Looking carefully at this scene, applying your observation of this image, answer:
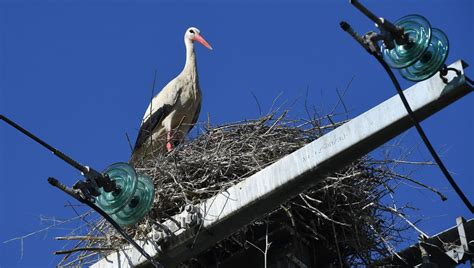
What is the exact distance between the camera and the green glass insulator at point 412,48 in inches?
180

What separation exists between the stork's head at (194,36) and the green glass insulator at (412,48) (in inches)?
291

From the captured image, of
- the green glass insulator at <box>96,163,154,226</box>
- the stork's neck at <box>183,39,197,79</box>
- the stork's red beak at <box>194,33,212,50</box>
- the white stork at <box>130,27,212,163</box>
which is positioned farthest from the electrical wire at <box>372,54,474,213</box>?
the stork's red beak at <box>194,33,212,50</box>

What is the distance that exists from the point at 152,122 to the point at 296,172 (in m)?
5.34

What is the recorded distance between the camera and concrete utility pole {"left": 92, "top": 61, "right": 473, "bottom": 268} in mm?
4637

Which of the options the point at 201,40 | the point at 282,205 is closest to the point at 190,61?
the point at 201,40

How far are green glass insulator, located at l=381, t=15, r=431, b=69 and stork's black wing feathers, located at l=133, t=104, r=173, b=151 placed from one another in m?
5.77

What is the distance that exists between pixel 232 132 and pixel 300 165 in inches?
126

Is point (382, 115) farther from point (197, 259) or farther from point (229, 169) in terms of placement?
point (229, 169)

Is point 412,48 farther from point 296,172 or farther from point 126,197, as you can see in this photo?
point 126,197

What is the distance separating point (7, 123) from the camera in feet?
16.8

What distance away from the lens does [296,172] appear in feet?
16.9

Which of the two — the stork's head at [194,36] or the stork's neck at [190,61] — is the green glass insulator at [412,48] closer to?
the stork's neck at [190,61]

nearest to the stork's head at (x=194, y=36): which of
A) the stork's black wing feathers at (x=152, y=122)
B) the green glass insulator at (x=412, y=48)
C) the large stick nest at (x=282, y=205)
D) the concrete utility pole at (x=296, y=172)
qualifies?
the stork's black wing feathers at (x=152, y=122)

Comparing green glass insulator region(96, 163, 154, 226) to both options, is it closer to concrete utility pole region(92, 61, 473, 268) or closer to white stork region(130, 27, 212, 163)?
concrete utility pole region(92, 61, 473, 268)
